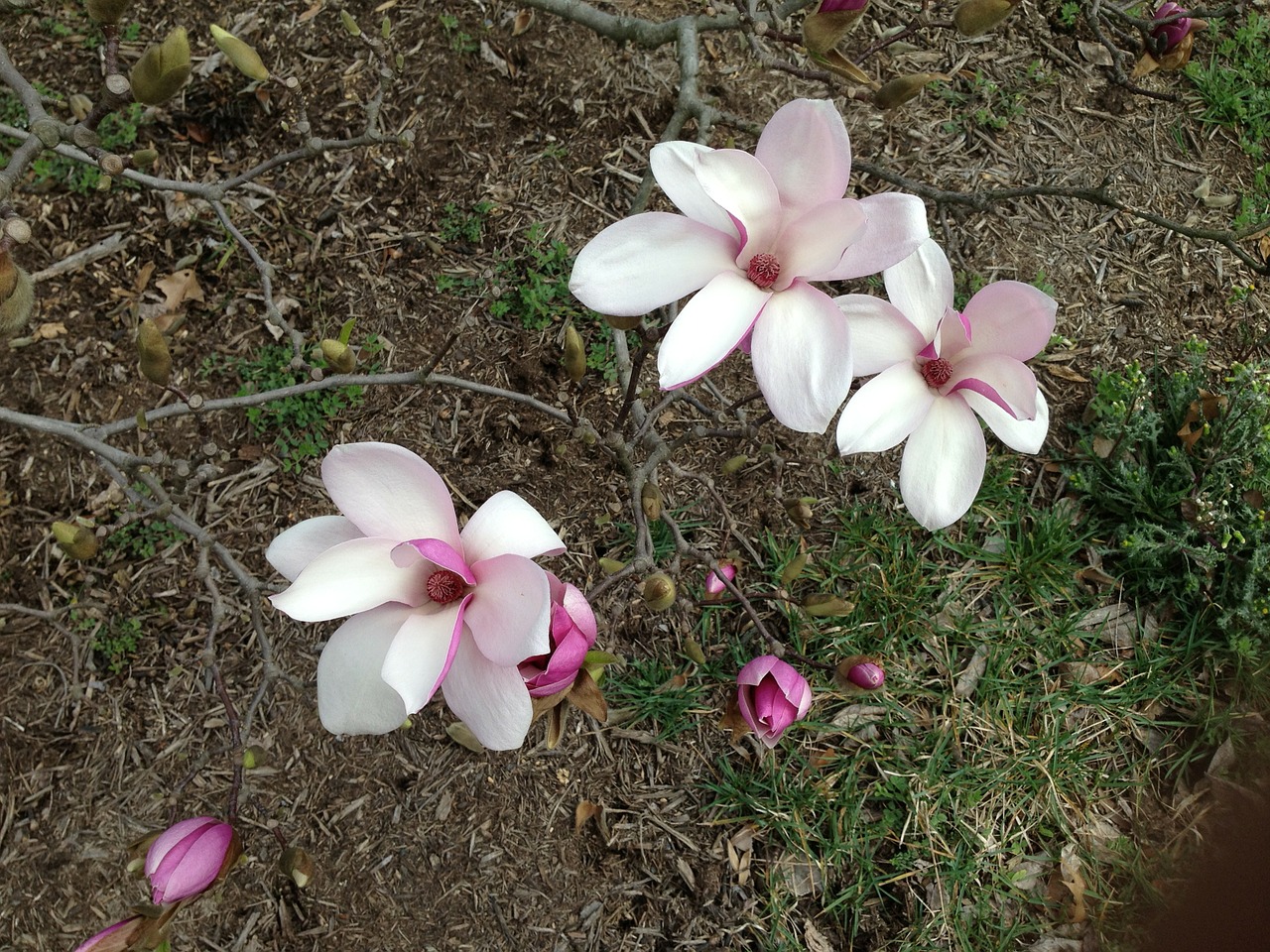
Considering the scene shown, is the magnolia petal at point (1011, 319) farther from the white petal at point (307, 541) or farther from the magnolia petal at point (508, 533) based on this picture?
the white petal at point (307, 541)

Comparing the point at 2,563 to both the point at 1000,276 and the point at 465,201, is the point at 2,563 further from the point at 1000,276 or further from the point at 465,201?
the point at 1000,276

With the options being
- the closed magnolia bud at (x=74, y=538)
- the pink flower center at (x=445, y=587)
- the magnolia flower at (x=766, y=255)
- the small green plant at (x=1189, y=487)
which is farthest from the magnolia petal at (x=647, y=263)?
the small green plant at (x=1189, y=487)

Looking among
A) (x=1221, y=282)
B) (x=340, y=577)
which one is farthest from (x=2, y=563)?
(x=1221, y=282)

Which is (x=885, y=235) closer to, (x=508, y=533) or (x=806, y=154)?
(x=806, y=154)

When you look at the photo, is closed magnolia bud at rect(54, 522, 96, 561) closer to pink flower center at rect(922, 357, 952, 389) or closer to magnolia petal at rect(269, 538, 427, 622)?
magnolia petal at rect(269, 538, 427, 622)

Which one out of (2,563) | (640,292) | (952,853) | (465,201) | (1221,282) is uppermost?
(640,292)

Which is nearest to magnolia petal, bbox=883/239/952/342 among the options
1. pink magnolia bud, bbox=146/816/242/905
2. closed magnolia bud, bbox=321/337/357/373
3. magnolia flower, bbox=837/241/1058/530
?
magnolia flower, bbox=837/241/1058/530
